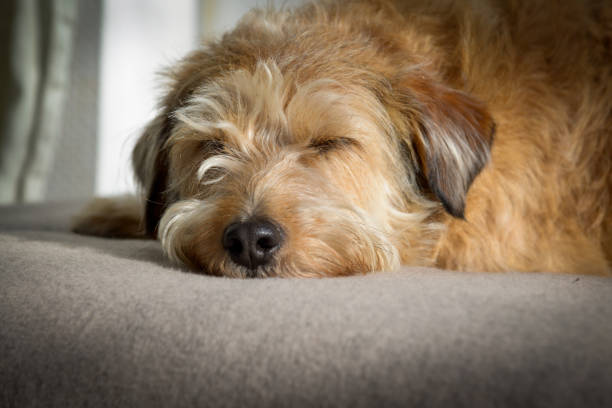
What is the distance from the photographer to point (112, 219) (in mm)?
2020

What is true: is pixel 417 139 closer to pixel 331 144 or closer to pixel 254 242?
pixel 331 144

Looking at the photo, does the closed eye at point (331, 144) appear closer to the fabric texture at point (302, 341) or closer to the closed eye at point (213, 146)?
the closed eye at point (213, 146)

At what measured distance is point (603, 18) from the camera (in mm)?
1544

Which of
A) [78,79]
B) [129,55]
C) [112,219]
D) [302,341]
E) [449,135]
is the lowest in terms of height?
[112,219]

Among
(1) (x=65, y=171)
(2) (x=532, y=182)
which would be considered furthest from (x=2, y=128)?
(2) (x=532, y=182)

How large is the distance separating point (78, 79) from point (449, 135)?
11.9ft

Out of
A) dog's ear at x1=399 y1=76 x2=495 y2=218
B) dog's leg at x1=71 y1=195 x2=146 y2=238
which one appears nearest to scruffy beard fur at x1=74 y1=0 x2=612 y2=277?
dog's ear at x1=399 y1=76 x2=495 y2=218

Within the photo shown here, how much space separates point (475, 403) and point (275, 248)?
1.99 feet

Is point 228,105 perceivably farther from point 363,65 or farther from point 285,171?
point 363,65

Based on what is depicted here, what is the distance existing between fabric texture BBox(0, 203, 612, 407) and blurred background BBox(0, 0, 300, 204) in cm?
284

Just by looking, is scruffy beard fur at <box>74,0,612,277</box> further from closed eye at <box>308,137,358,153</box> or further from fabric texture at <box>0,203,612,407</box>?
fabric texture at <box>0,203,612,407</box>

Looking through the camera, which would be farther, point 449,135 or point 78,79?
point 78,79

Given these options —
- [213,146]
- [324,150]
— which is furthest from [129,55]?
[324,150]

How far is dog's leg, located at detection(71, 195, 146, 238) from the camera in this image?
6.48ft
